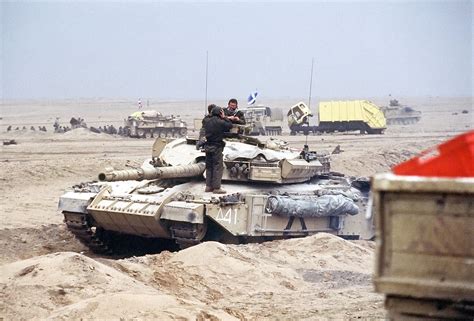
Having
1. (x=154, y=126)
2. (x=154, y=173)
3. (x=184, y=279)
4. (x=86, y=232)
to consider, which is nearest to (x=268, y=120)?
(x=154, y=126)

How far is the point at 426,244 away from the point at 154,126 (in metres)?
35.6

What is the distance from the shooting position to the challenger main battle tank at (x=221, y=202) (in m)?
13.2

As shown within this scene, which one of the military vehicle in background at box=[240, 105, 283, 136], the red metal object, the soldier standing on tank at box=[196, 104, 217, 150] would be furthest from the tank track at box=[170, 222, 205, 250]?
the military vehicle in background at box=[240, 105, 283, 136]

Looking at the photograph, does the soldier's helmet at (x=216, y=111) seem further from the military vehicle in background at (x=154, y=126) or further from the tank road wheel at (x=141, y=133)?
the tank road wheel at (x=141, y=133)

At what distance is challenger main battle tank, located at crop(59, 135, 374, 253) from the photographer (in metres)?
13.2

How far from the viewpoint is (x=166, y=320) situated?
25.1 ft

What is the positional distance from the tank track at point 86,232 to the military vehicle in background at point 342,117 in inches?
1113

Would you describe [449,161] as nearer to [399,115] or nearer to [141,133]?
[141,133]

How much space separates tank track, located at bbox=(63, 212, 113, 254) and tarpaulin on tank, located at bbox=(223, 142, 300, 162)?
7.96 feet

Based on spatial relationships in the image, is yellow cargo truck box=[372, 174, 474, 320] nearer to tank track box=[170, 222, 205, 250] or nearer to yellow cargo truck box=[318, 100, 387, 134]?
tank track box=[170, 222, 205, 250]

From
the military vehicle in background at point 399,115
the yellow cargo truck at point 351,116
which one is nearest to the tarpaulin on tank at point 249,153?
the yellow cargo truck at point 351,116

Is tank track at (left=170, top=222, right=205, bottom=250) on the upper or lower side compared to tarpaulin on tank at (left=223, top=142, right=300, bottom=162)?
lower

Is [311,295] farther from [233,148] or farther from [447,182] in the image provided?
[447,182]

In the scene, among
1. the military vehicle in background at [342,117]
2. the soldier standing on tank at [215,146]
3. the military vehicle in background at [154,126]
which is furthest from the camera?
the military vehicle in background at [342,117]
